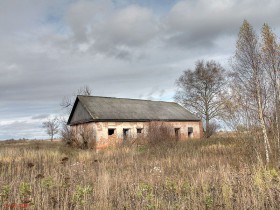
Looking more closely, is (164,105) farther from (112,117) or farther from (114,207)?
(114,207)

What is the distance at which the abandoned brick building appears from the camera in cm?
2398

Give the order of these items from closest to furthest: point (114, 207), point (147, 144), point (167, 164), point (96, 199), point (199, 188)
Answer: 1. point (114, 207)
2. point (96, 199)
3. point (199, 188)
4. point (167, 164)
5. point (147, 144)

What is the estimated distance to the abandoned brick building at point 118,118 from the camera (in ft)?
78.7

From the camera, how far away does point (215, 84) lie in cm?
3766

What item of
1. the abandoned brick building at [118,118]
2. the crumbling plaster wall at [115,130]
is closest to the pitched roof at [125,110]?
the abandoned brick building at [118,118]

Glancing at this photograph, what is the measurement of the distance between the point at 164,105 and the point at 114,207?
2820cm

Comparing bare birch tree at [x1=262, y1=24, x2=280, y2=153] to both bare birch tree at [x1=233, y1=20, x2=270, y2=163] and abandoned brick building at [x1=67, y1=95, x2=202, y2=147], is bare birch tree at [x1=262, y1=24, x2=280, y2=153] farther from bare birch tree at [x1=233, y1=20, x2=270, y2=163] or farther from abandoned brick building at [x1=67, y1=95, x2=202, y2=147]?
abandoned brick building at [x1=67, y1=95, x2=202, y2=147]

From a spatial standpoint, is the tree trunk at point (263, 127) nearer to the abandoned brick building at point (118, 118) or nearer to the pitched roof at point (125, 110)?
the abandoned brick building at point (118, 118)

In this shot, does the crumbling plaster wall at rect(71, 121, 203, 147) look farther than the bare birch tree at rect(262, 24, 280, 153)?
Yes

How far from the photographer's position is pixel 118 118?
82.1ft

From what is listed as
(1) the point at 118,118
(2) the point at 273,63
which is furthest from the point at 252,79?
(1) the point at 118,118

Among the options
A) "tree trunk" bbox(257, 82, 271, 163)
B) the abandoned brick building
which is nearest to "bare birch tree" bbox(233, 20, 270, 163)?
"tree trunk" bbox(257, 82, 271, 163)

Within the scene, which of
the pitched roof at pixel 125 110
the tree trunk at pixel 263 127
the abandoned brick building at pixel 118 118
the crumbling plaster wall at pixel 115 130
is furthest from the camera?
the pitched roof at pixel 125 110

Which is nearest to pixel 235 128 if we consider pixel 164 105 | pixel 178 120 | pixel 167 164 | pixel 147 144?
pixel 167 164
